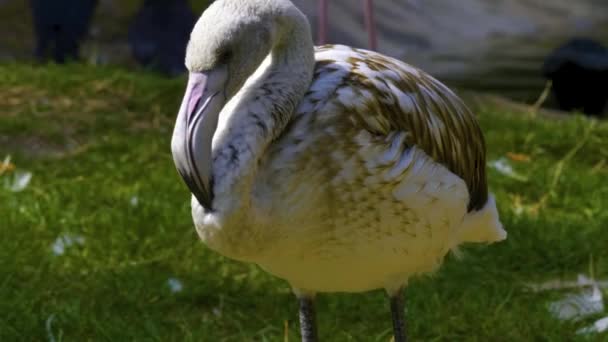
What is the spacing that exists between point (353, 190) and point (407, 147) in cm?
22

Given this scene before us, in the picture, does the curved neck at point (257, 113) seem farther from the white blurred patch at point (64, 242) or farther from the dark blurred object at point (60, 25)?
the dark blurred object at point (60, 25)

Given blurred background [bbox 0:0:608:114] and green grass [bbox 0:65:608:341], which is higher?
green grass [bbox 0:65:608:341]

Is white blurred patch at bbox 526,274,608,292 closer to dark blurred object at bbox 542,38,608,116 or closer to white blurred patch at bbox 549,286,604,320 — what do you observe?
white blurred patch at bbox 549,286,604,320

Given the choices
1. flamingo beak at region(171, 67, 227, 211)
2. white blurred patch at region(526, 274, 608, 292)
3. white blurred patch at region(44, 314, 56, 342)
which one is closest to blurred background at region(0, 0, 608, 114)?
white blurred patch at region(526, 274, 608, 292)

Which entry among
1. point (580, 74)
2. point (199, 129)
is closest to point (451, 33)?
point (580, 74)

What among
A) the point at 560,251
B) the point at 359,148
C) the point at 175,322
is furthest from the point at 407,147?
the point at 560,251

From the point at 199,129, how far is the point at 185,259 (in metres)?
1.82

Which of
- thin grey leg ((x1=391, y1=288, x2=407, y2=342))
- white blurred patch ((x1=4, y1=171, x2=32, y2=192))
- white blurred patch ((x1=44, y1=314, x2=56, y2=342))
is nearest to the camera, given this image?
thin grey leg ((x1=391, y1=288, x2=407, y2=342))

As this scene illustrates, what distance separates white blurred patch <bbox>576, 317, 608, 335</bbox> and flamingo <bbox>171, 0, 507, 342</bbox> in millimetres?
905

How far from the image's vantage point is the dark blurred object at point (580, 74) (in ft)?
22.2

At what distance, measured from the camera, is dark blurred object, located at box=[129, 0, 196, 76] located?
675 centimetres

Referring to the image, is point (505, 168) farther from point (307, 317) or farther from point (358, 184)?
point (358, 184)

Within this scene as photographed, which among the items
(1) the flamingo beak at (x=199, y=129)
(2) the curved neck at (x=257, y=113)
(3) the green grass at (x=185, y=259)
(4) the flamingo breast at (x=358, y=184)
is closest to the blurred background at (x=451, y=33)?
(3) the green grass at (x=185, y=259)

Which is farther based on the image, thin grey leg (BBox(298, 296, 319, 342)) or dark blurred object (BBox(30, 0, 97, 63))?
dark blurred object (BBox(30, 0, 97, 63))
